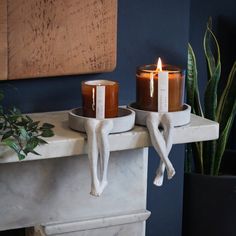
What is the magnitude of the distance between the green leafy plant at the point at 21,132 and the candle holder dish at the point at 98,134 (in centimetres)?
6

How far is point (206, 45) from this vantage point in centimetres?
166

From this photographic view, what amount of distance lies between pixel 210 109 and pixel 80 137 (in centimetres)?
53

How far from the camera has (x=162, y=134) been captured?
4.06ft

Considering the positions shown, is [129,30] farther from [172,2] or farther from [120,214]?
[120,214]

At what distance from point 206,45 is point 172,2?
308 millimetres

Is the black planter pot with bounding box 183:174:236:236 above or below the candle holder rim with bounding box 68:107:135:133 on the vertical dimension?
below

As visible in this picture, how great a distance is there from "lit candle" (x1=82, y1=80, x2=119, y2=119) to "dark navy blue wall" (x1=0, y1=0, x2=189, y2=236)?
119 millimetres

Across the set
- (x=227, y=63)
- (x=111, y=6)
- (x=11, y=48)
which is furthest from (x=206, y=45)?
(x=11, y=48)

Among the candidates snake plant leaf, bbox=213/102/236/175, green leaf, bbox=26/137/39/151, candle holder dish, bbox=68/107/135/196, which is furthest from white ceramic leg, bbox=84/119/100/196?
snake plant leaf, bbox=213/102/236/175

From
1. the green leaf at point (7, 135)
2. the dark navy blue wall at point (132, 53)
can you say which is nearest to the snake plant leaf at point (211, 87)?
the dark navy blue wall at point (132, 53)

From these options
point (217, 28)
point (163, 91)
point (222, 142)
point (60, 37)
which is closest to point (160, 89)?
point (163, 91)

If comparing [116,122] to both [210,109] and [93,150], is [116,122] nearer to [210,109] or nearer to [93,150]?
[93,150]

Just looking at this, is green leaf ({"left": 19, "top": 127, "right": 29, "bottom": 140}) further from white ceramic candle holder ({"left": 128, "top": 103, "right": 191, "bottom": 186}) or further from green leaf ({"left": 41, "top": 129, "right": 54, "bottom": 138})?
white ceramic candle holder ({"left": 128, "top": 103, "right": 191, "bottom": 186})

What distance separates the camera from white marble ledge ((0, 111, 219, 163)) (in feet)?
3.79
